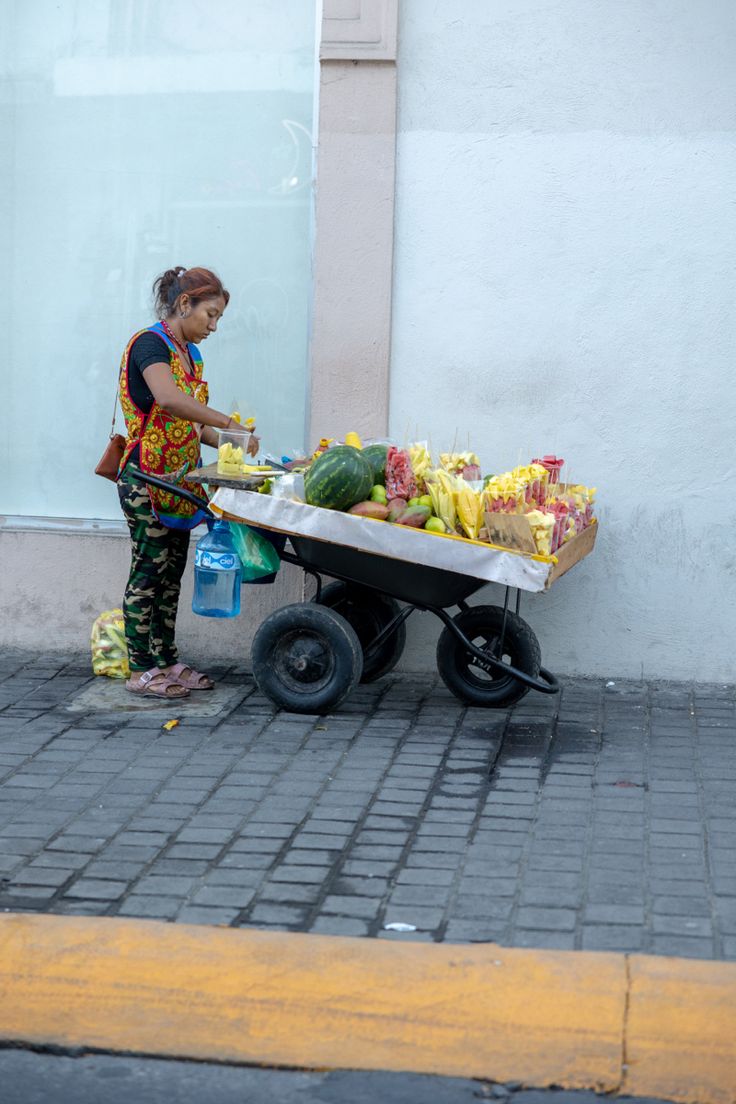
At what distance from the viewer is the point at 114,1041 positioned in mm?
3770

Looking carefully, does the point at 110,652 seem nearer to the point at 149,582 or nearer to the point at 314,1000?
the point at 149,582

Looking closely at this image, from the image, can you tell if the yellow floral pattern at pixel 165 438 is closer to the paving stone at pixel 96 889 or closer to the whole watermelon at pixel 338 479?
the whole watermelon at pixel 338 479

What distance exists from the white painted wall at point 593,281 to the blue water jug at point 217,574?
4.18 ft

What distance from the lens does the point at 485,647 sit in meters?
6.66

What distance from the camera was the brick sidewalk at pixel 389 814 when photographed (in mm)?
4387

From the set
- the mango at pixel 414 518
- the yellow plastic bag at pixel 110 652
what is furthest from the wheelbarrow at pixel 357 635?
the yellow plastic bag at pixel 110 652

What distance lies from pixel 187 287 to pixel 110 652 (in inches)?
74.6

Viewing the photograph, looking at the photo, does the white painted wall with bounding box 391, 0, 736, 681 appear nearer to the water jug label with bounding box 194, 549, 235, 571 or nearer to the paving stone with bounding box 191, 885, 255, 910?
the water jug label with bounding box 194, 549, 235, 571

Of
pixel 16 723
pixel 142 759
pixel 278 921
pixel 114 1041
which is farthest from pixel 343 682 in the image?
pixel 114 1041

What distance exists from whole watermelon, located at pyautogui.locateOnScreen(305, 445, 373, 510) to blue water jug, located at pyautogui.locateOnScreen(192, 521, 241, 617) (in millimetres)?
519

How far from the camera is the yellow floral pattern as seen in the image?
21.3ft

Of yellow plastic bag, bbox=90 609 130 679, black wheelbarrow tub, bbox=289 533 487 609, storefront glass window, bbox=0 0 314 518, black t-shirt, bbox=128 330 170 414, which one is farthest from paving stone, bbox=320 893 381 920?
storefront glass window, bbox=0 0 314 518

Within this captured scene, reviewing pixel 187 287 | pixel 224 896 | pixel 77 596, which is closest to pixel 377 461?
pixel 187 287

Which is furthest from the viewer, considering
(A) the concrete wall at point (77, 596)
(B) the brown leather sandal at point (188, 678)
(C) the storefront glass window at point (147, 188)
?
(A) the concrete wall at point (77, 596)
